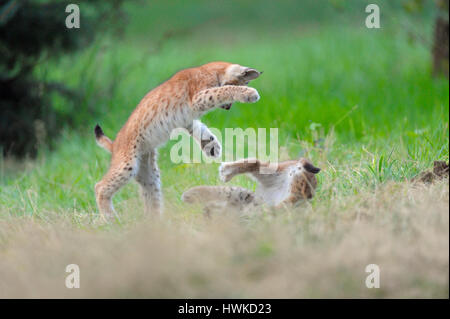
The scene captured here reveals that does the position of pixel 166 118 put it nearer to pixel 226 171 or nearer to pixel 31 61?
pixel 226 171

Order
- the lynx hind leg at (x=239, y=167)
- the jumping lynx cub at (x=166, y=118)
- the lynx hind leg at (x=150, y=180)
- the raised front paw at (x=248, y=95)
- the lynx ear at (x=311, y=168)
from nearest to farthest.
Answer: the lynx ear at (x=311, y=168) < the lynx hind leg at (x=239, y=167) < the raised front paw at (x=248, y=95) < the jumping lynx cub at (x=166, y=118) < the lynx hind leg at (x=150, y=180)

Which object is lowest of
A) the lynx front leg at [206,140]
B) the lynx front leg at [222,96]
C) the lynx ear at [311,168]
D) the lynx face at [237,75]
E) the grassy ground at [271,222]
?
the grassy ground at [271,222]

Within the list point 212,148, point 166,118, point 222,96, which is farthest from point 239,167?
point 166,118

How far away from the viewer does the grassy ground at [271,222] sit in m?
3.68

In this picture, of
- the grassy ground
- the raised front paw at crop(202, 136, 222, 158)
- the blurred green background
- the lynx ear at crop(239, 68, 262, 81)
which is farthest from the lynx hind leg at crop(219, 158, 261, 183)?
the lynx ear at crop(239, 68, 262, 81)

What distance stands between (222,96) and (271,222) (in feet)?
5.43

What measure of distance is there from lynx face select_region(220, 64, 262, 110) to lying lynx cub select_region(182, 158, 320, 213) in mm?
887

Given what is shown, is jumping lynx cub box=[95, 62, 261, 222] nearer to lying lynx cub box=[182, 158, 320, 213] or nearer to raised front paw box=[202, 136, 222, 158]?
raised front paw box=[202, 136, 222, 158]

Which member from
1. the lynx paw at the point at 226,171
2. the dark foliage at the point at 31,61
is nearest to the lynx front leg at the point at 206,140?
the lynx paw at the point at 226,171

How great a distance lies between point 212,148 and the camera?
6.44 meters

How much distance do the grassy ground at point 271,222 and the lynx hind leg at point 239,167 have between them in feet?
1.47

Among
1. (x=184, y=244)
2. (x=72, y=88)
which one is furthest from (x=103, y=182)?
(x=72, y=88)

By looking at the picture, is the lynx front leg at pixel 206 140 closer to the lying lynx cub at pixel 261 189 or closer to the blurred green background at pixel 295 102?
the blurred green background at pixel 295 102

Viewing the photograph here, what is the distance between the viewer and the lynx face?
20.1 ft
